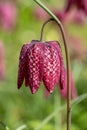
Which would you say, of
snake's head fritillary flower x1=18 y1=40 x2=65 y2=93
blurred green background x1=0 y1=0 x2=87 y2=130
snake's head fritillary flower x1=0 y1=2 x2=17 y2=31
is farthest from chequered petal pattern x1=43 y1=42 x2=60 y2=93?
snake's head fritillary flower x1=0 y1=2 x2=17 y2=31

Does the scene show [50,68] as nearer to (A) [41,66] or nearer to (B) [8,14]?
(A) [41,66]

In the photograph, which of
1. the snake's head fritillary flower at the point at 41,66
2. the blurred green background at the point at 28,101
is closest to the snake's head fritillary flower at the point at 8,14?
the blurred green background at the point at 28,101

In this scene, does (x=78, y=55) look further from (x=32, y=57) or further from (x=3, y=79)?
(x=32, y=57)

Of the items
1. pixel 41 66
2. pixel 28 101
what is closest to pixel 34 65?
pixel 41 66

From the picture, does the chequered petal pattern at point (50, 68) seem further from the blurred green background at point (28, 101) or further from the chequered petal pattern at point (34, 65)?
the blurred green background at point (28, 101)

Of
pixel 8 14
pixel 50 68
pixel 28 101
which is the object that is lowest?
pixel 28 101

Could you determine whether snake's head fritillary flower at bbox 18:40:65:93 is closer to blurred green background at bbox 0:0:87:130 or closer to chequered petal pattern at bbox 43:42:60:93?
chequered petal pattern at bbox 43:42:60:93

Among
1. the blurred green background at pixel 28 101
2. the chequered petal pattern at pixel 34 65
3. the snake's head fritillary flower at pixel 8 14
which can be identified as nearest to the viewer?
the chequered petal pattern at pixel 34 65
